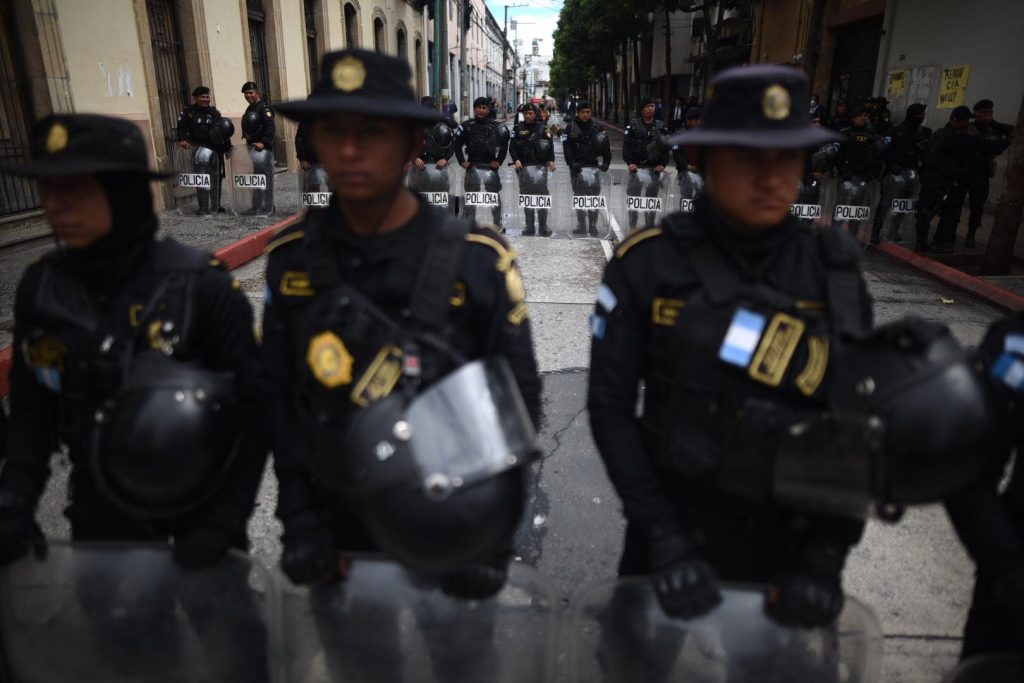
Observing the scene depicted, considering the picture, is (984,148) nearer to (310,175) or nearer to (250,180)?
(310,175)

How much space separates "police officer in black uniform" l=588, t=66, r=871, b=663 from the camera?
1461 millimetres

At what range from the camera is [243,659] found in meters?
1.65

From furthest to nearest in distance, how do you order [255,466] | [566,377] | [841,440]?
1. [566,377]
2. [255,466]
3. [841,440]

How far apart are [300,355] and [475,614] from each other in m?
0.72

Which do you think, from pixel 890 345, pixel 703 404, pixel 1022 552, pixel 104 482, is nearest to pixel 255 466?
pixel 104 482

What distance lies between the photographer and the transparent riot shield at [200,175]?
32.4 feet

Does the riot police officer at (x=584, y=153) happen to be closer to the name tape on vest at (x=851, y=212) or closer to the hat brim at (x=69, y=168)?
the name tape on vest at (x=851, y=212)

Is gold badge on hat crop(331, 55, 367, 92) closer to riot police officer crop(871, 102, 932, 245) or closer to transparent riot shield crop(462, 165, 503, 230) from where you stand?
transparent riot shield crop(462, 165, 503, 230)

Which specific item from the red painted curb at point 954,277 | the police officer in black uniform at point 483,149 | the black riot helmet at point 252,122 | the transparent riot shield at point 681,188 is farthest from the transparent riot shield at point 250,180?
the red painted curb at point 954,277

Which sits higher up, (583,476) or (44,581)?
(44,581)

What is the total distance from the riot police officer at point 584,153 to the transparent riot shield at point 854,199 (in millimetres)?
3283

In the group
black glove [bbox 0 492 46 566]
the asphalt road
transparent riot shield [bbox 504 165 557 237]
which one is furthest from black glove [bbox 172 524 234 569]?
transparent riot shield [bbox 504 165 557 237]

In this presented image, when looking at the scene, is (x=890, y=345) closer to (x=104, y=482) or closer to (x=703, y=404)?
(x=703, y=404)

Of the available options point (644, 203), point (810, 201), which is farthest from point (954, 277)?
point (644, 203)
